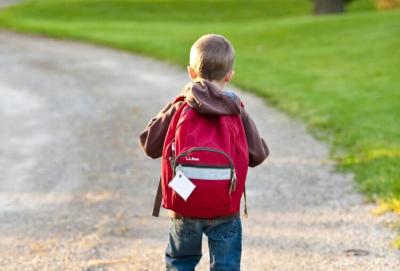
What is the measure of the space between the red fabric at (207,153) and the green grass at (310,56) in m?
2.87

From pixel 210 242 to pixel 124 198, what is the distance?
120 inches

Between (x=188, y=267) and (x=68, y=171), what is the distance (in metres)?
4.18

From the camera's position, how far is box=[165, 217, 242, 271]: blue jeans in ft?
12.0

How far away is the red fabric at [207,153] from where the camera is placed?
138 inches

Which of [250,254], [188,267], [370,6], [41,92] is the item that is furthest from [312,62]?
Answer: [370,6]

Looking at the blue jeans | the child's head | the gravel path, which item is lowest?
the gravel path

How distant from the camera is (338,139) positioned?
8.98 metres

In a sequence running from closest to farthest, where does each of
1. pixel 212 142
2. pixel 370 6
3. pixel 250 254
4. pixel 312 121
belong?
pixel 212 142
pixel 250 254
pixel 312 121
pixel 370 6

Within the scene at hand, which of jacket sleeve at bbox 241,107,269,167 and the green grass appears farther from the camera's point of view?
the green grass

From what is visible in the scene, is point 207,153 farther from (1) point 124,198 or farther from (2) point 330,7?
(2) point 330,7

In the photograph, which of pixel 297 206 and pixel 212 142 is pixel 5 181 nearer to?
pixel 297 206

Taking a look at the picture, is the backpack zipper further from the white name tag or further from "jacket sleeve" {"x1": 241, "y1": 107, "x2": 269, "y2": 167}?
"jacket sleeve" {"x1": 241, "y1": 107, "x2": 269, "y2": 167}

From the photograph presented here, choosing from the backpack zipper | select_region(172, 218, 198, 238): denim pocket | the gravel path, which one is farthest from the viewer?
the gravel path

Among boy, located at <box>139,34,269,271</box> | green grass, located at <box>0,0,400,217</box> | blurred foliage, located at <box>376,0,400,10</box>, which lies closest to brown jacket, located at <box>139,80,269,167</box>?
boy, located at <box>139,34,269,271</box>
